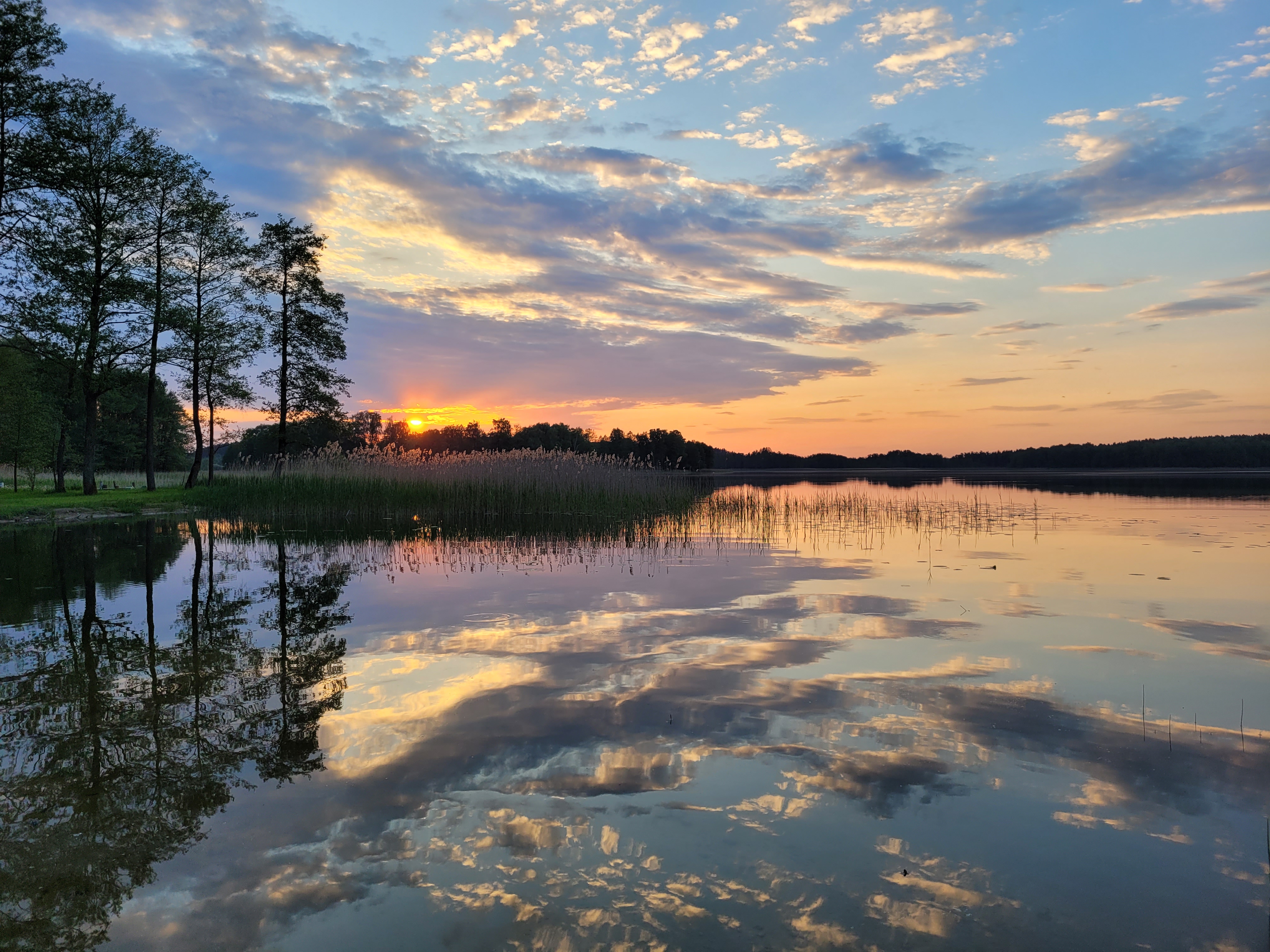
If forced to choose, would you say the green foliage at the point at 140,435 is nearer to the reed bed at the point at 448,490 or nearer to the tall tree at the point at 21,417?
the tall tree at the point at 21,417

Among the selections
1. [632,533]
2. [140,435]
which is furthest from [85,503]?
[140,435]

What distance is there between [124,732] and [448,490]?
1798 cm

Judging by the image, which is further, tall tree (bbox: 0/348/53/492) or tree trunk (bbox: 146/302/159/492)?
tall tree (bbox: 0/348/53/492)

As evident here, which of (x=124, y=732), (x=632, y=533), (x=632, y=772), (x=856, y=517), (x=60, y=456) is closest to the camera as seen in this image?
(x=632, y=772)

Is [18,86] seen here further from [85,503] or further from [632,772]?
[632,772]

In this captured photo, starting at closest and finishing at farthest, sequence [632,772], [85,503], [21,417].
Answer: [632,772]
[85,503]
[21,417]

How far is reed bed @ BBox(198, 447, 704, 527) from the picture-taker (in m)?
21.0

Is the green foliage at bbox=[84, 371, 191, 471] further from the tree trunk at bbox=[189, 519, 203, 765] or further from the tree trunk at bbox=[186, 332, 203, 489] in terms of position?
the tree trunk at bbox=[189, 519, 203, 765]

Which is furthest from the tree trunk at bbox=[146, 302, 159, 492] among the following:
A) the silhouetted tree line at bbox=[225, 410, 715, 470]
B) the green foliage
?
the silhouetted tree line at bbox=[225, 410, 715, 470]

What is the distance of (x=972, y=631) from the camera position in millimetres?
6559

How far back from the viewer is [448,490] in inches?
850

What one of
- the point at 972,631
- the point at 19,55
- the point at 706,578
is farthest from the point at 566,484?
the point at 19,55

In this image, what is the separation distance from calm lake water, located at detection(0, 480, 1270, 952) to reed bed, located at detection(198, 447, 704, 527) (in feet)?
41.9

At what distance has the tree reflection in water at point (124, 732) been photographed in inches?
101
